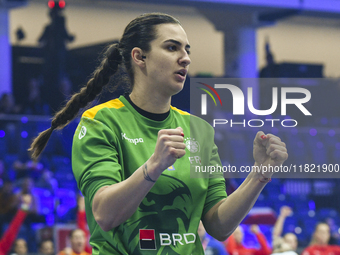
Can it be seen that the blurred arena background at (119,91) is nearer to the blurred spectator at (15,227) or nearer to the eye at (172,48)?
the blurred spectator at (15,227)

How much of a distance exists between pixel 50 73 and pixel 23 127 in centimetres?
226

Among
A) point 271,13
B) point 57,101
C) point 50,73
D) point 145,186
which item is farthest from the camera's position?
point 271,13

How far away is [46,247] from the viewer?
16.2 ft

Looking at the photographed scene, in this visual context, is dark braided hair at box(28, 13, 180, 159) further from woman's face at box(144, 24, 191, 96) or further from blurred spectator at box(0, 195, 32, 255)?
blurred spectator at box(0, 195, 32, 255)

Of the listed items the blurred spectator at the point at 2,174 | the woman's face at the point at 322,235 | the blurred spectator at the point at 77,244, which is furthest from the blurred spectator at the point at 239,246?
the blurred spectator at the point at 2,174

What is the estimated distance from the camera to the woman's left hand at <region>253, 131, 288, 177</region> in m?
1.38

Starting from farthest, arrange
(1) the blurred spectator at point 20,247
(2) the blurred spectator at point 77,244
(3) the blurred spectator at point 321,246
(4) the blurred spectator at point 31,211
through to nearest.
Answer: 1. (3) the blurred spectator at point 321,246
2. (4) the blurred spectator at point 31,211
3. (1) the blurred spectator at point 20,247
4. (2) the blurred spectator at point 77,244

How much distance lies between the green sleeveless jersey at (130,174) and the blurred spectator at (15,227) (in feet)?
12.3

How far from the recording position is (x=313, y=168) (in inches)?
63.7

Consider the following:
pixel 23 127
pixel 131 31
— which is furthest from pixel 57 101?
pixel 131 31

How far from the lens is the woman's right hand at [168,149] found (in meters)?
1.14

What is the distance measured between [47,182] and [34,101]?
197 cm

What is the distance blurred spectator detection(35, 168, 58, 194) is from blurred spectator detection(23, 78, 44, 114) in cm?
135

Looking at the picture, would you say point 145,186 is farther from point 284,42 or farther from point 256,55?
point 284,42
